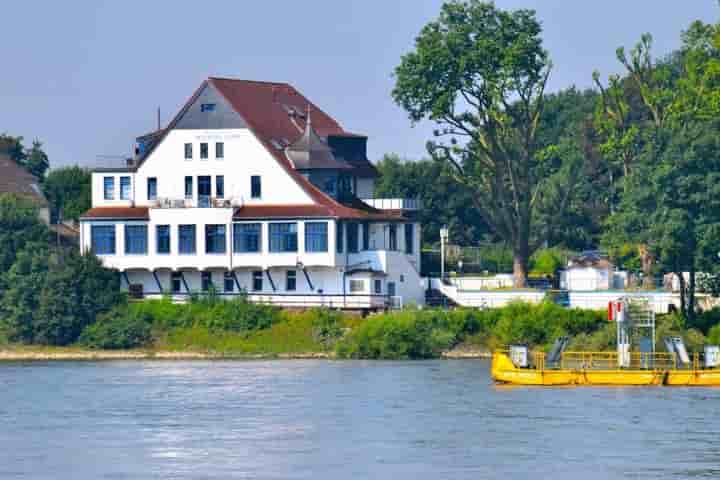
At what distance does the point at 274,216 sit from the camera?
361ft

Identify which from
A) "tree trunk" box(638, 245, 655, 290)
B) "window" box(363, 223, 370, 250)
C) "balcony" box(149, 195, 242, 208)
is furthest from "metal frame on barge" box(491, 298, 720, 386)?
"balcony" box(149, 195, 242, 208)

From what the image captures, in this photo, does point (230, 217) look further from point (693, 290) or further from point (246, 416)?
point (246, 416)

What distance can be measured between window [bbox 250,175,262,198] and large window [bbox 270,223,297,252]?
2.56 m

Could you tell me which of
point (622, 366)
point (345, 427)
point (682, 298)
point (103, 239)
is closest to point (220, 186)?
point (103, 239)

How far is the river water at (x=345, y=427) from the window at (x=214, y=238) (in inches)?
867

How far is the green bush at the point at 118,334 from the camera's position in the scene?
104250 mm

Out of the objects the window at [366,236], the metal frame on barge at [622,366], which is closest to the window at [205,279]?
the window at [366,236]

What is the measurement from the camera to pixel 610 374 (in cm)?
7988

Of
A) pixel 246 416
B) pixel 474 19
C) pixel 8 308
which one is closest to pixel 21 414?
pixel 246 416

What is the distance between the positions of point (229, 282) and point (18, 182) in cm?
2855

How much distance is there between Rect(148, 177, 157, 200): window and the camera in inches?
4483

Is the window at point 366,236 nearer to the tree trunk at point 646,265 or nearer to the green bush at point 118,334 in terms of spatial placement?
the green bush at point 118,334

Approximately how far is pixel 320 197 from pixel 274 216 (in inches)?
112

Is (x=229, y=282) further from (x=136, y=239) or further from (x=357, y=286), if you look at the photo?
(x=357, y=286)
